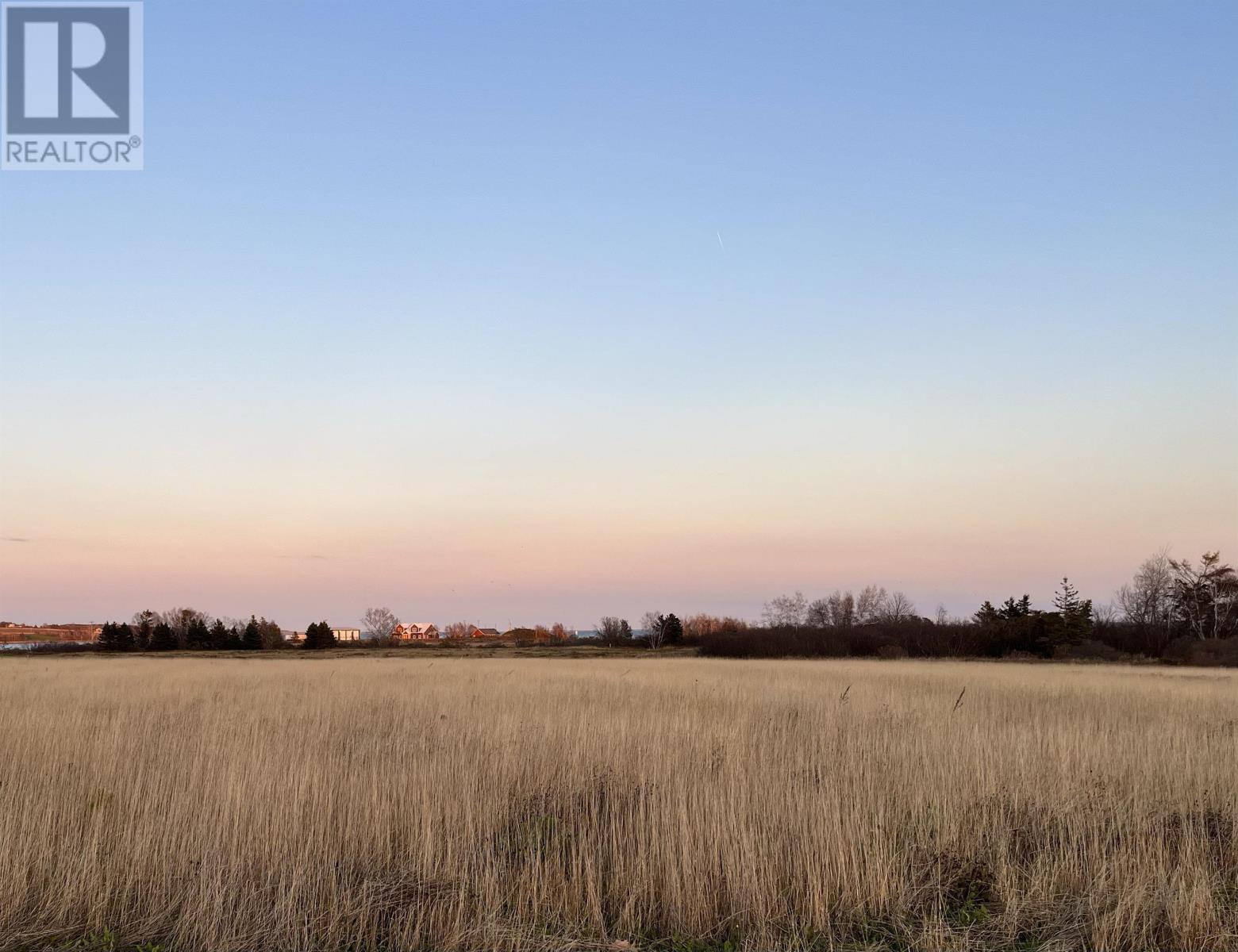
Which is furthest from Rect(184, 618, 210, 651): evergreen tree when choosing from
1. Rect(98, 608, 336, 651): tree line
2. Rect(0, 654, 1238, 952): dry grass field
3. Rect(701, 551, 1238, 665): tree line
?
Rect(0, 654, 1238, 952): dry grass field

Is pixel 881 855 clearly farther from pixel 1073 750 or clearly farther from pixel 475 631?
pixel 475 631

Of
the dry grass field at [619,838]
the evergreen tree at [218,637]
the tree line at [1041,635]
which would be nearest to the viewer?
the dry grass field at [619,838]

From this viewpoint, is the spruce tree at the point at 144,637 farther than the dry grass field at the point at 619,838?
Yes

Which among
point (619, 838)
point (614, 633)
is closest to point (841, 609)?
point (614, 633)

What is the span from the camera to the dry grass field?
5484 mm

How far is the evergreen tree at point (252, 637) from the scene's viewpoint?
81.1 meters

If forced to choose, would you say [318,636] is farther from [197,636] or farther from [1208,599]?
[1208,599]

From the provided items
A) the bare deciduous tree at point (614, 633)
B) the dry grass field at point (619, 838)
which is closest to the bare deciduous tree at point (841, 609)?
the bare deciduous tree at point (614, 633)

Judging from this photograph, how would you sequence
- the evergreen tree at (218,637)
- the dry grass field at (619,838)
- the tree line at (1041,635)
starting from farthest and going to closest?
the evergreen tree at (218,637) < the tree line at (1041,635) < the dry grass field at (619,838)

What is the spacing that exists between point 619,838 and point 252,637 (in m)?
83.6

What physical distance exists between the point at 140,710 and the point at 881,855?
14527mm

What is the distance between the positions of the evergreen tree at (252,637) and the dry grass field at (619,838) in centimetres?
7429

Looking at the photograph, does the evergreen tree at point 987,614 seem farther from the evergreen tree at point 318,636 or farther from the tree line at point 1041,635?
the evergreen tree at point 318,636

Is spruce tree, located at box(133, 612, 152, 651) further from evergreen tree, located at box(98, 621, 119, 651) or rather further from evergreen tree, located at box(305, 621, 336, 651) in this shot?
evergreen tree, located at box(305, 621, 336, 651)
